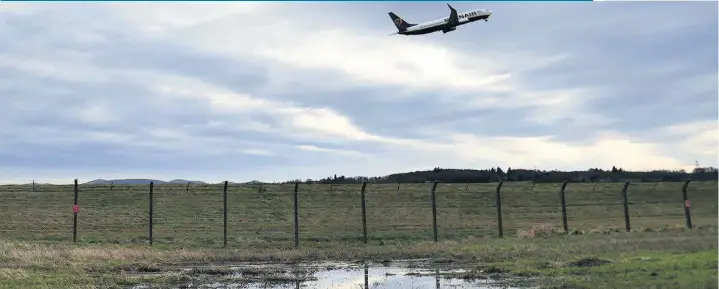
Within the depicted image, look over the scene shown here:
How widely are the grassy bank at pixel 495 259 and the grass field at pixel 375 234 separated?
0.03 meters

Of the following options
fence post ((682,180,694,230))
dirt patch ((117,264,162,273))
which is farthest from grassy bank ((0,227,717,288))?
fence post ((682,180,694,230))

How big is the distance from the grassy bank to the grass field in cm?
3

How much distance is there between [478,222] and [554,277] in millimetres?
18380

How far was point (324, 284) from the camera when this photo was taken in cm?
1188

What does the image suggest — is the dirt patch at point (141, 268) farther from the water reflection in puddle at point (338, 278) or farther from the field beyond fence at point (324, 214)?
the field beyond fence at point (324, 214)

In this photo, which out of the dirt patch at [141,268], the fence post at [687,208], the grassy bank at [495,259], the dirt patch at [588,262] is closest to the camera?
the fence post at [687,208]

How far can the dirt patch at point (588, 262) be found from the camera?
12.6 m

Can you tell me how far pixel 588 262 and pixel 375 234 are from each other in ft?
40.8

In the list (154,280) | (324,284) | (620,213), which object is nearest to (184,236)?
(154,280)

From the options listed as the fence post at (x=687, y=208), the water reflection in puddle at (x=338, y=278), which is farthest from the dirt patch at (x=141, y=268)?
the fence post at (x=687, y=208)

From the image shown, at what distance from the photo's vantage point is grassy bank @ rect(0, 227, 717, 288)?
995cm

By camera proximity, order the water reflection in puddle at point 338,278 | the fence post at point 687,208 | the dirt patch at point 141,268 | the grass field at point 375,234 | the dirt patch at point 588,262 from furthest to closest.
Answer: the dirt patch at point 141,268, the dirt patch at point 588,262, the water reflection in puddle at point 338,278, the grass field at point 375,234, the fence post at point 687,208

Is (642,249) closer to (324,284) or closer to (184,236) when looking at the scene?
(324,284)

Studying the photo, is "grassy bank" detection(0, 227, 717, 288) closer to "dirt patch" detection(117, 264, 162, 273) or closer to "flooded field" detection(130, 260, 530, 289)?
"dirt patch" detection(117, 264, 162, 273)
